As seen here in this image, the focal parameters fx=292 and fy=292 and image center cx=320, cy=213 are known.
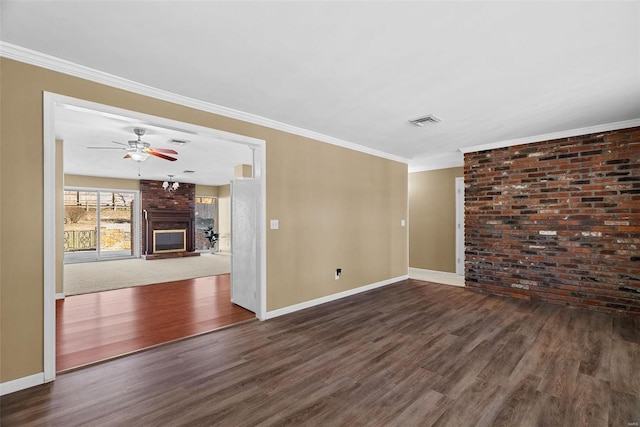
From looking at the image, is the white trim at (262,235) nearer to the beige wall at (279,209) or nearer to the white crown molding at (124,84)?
the beige wall at (279,209)

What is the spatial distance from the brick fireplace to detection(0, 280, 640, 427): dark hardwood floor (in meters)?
7.35

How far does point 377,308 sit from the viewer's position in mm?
4047

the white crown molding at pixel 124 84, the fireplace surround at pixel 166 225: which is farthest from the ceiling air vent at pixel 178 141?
the fireplace surround at pixel 166 225

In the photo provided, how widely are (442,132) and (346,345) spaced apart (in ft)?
10.2

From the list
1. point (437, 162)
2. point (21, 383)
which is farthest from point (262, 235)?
point (437, 162)

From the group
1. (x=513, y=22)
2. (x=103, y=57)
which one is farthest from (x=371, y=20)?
(x=103, y=57)

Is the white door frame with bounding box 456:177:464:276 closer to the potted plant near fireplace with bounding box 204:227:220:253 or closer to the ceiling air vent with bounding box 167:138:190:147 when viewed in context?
the ceiling air vent with bounding box 167:138:190:147

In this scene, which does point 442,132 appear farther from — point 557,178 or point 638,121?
point 638,121

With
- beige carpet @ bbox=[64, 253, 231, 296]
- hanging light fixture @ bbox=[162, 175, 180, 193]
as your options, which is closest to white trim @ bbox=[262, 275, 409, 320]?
beige carpet @ bbox=[64, 253, 231, 296]

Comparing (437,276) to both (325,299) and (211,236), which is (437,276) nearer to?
(325,299)

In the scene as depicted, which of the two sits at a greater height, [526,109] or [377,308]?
[526,109]

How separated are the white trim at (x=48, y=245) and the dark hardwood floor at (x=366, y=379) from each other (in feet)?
0.76

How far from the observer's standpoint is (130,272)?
6.77m

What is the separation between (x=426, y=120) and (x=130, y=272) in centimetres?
699
